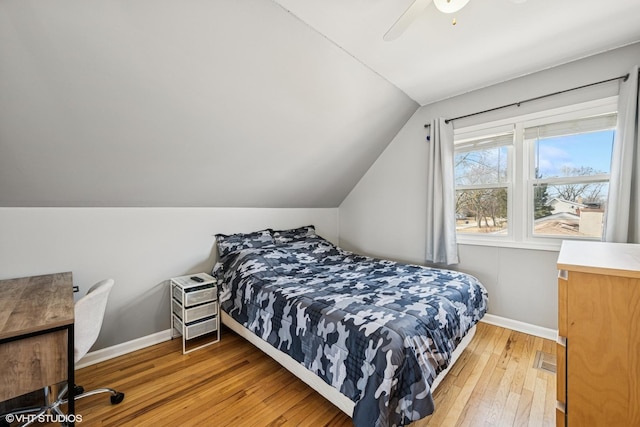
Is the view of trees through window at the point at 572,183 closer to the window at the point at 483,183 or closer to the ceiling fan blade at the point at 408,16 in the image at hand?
the window at the point at 483,183

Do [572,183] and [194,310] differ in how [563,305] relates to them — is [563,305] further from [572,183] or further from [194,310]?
[194,310]

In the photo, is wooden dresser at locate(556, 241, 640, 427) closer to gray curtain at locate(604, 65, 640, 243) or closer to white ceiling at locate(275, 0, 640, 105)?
gray curtain at locate(604, 65, 640, 243)

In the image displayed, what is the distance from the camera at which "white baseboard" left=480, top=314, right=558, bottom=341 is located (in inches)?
94.3

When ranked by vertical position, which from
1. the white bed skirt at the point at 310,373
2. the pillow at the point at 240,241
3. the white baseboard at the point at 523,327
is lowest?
the white baseboard at the point at 523,327

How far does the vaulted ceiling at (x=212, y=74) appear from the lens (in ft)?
4.53

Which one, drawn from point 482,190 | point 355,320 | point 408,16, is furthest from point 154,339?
point 482,190

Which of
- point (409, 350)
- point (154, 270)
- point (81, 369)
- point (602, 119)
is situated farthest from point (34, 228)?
point (602, 119)

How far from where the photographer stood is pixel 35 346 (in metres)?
1.15

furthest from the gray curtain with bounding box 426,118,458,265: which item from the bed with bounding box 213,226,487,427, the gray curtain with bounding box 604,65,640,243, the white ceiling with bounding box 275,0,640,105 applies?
the gray curtain with bounding box 604,65,640,243

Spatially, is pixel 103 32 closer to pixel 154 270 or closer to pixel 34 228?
pixel 34 228

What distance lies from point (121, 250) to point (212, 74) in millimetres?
1650

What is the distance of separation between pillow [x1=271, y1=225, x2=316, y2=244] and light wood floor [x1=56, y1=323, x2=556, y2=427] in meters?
1.25

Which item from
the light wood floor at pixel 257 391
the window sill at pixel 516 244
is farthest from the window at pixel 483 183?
the light wood floor at pixel 257 391

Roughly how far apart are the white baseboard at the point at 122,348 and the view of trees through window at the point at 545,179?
3.23 m
